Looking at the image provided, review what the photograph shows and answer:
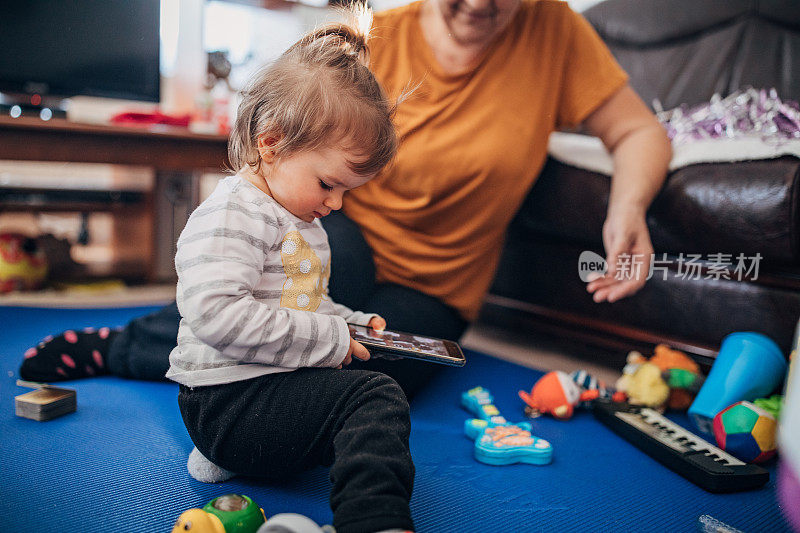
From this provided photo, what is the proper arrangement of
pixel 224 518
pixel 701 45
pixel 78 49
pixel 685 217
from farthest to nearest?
pixel 701 45
pixel 78 49
pixel 685 217
pixel 224 518

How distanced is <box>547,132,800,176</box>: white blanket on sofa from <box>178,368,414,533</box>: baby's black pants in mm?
724

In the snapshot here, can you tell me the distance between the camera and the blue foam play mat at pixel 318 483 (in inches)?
24.2

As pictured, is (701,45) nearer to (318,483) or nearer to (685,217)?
A: (685,217)

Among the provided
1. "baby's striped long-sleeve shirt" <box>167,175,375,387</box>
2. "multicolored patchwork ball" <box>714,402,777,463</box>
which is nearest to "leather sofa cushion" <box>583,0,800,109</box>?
"multicolored patchwork ball" <box>714,402,777,463</box>

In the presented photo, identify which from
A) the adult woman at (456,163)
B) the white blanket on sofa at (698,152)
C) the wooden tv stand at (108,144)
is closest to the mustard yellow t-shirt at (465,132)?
the adult woman at (456,163)

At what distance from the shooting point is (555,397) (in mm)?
936

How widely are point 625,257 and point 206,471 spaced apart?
637 millimetres

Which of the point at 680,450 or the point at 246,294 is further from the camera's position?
the point at 680,450

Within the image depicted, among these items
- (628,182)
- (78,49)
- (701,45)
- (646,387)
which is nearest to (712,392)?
(646,387)

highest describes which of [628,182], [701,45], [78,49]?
[701,45]

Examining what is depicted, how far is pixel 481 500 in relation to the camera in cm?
68

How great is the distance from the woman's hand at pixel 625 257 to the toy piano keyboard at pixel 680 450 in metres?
0.17

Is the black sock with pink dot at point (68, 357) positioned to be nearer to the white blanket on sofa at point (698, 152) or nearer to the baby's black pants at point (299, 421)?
the baby's black pants at point (299, 421)

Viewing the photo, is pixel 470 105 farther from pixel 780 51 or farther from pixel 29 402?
pixel 780 51
